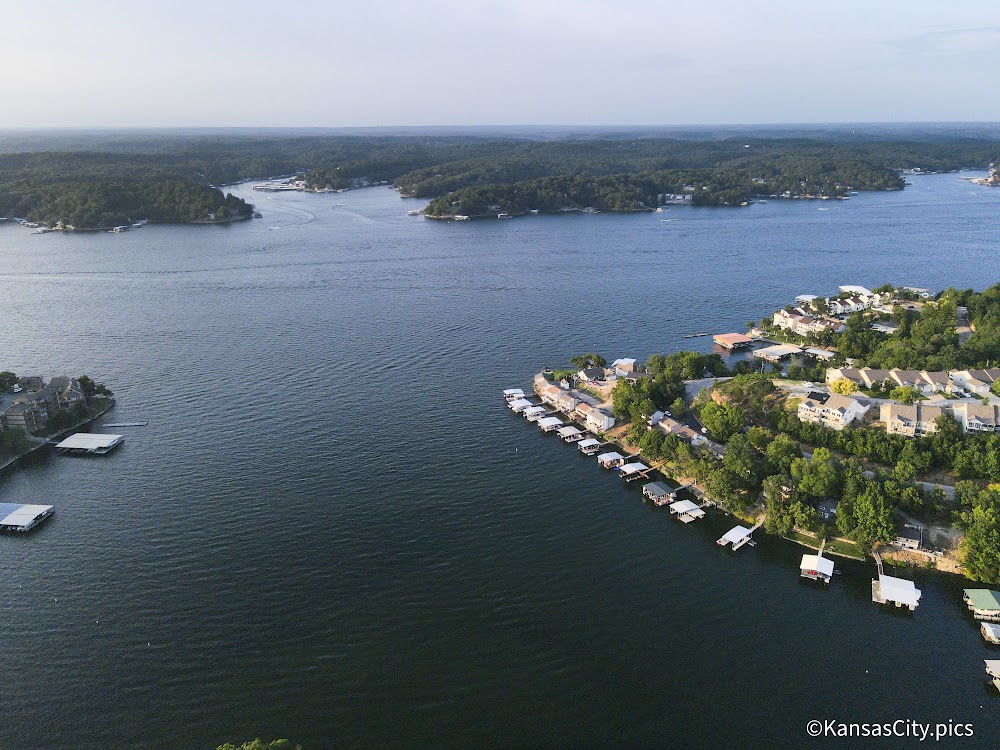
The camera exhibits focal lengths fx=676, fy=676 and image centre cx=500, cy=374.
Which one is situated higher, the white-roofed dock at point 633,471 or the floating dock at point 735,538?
the white-roofed dock at point 633,471

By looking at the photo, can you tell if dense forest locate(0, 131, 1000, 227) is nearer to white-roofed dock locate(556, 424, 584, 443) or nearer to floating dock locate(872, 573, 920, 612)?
white-roofed dock locate(556, 424, 584, 443)

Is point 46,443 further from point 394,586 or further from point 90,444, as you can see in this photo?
point 394,586

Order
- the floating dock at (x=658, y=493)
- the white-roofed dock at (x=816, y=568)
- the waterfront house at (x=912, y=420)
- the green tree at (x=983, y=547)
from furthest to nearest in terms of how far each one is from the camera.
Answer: the waterfront house at (x=912, y=420) < the floating dock at (x=658, y=493) < the white-roofed dock at (x=816, y=568) < the green tree at (x=983, y=547)

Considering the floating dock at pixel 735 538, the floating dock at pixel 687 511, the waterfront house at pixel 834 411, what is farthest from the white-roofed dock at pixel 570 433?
the waterfront house at pixel 834 411

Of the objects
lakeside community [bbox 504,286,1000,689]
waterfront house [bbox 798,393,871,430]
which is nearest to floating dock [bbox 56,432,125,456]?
lakeside community [bbox 504,286,1000,689]

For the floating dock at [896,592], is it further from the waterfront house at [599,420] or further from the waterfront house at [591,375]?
the waterfront house at [591,375]

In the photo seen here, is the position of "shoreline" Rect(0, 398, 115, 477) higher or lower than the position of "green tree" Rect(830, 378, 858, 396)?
lower

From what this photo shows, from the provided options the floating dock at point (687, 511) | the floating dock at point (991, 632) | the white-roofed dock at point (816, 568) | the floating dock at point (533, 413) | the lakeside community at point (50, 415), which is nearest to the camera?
the floating dock at point (991, 632)
